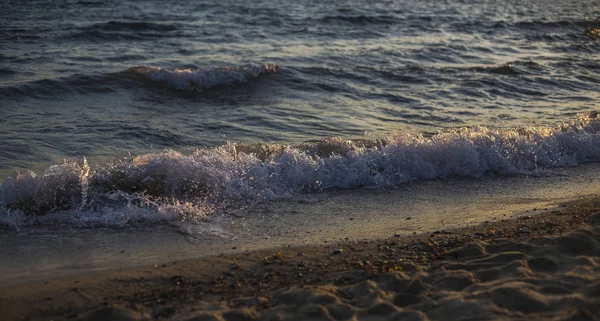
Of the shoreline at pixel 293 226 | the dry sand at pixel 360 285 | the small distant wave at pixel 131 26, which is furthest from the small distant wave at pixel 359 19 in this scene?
the dry sand at pixel 360 285

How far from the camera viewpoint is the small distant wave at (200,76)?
35.2 ft

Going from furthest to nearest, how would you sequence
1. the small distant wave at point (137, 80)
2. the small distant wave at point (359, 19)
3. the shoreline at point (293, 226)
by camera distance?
the small distant wave at point (359, 19), the small distant wave at point (137, 80), the shoreline at point (293, 226)

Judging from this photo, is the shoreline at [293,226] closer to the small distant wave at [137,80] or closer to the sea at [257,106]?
the sea at [257,106]

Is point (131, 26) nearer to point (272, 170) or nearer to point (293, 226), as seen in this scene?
point (272, 170)

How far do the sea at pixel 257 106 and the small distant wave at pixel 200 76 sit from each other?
33 mm

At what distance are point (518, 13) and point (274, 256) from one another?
1782 cm

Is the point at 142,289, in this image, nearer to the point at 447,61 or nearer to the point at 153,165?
the point at 153,165

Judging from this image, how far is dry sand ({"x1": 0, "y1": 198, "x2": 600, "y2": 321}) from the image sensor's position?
3805 millimetres

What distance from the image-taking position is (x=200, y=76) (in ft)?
35.8

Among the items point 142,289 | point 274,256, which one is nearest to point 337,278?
point 274,256

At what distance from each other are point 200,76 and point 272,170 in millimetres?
4674

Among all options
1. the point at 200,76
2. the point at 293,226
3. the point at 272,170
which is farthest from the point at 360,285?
the point at 200,76

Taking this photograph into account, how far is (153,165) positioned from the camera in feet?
21.2

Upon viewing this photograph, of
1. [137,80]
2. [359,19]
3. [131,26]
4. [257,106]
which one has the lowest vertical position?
[257,106]
